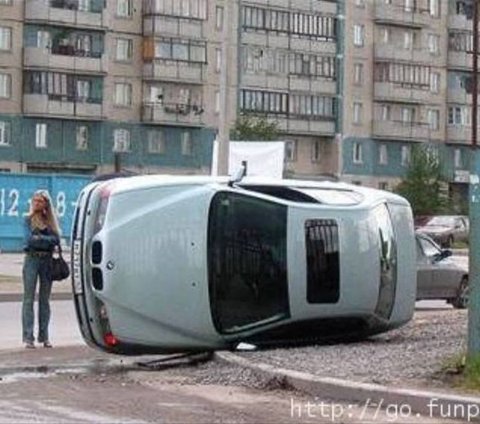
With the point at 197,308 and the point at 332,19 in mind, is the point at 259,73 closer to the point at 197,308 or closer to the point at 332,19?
the point at 332,19

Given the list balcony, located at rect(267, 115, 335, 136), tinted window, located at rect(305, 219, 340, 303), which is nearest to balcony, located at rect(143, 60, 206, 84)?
balcony, located at rect(267, 115, 335, 136)

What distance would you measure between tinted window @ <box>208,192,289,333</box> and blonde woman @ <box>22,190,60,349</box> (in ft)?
9.70

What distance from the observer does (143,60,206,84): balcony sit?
78125 mm

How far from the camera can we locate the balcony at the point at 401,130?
89.5m

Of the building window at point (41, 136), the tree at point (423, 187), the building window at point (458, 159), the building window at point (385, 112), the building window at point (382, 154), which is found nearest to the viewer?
the building window at point (41, 136)

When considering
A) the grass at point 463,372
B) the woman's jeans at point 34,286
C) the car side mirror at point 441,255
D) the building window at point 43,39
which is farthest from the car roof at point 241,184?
the building window at point 43,39

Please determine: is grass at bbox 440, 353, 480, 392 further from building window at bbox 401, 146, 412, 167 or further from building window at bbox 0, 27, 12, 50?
building window at bbox 401, 146, 412, 167

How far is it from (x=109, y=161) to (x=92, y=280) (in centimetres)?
6514

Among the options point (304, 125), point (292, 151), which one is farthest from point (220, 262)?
point (304, 125)

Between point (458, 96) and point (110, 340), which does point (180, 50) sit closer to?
point (458, 96)

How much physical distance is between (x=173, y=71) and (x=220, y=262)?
216 ft

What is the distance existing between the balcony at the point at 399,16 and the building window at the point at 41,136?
1023 inches

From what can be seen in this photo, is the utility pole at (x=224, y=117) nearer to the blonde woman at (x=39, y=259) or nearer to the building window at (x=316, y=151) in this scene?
the blonde woman at (x=39, y=259)

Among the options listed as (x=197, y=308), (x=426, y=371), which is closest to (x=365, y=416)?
(x=426, y=371)
